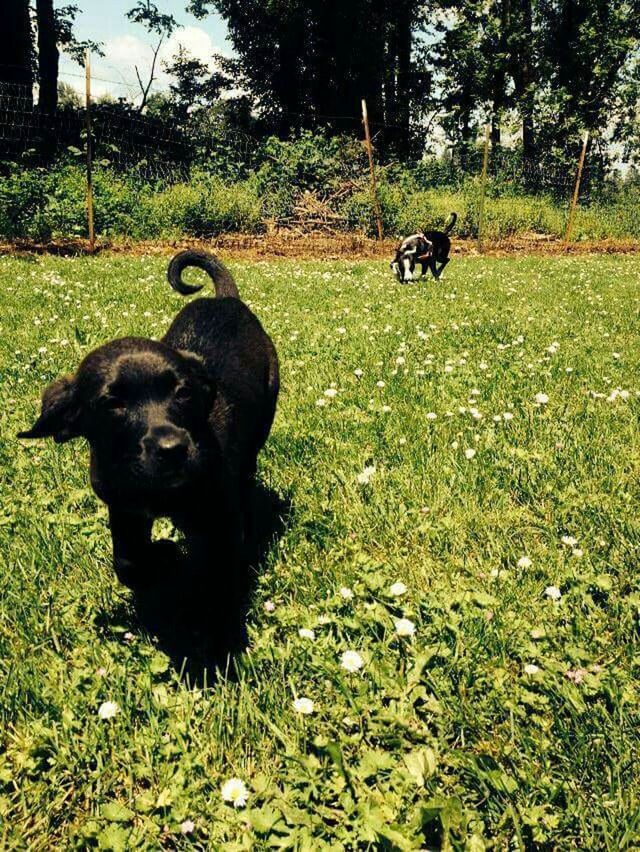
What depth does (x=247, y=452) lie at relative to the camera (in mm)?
3254

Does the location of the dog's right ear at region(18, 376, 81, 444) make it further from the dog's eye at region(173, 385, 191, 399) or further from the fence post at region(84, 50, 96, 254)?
the fence post at region(84, 50, 96, 254)

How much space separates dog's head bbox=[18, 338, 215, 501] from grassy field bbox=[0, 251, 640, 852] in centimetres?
81

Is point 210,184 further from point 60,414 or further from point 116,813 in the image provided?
point 116,813

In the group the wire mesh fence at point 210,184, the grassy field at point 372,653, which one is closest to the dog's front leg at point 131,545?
the grassy field at point 372,653

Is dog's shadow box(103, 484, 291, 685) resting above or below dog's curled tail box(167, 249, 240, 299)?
below

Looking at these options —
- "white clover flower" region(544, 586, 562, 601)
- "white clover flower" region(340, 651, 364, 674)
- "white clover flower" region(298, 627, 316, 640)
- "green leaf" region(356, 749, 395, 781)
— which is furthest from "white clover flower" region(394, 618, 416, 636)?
"white clover flower" region(544, 586, 562, 601)

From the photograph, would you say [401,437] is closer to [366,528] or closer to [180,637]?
[366,528]

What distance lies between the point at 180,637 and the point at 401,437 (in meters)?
2.32

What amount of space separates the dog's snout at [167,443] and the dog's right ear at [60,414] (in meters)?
0.45

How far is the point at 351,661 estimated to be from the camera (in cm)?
223

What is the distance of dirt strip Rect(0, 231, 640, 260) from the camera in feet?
49.8

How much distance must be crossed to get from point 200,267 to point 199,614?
94.0 inches

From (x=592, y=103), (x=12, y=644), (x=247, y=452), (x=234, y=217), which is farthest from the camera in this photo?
(x=592, y=103)

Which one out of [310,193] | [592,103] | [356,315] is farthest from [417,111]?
[356,315]
